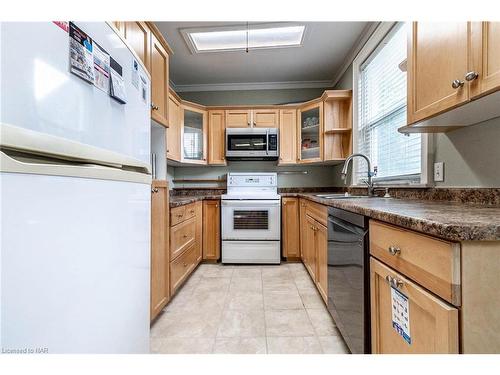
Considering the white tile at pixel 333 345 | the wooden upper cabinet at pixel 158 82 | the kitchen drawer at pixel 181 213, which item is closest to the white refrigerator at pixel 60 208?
the wooden upper cabinet at pixel 158 82

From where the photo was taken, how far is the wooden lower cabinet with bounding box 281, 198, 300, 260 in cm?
303

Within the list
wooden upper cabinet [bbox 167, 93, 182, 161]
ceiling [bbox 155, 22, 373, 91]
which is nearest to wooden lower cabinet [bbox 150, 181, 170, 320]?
wooden upper cabinet [bbox 167, 93, 182, 161]

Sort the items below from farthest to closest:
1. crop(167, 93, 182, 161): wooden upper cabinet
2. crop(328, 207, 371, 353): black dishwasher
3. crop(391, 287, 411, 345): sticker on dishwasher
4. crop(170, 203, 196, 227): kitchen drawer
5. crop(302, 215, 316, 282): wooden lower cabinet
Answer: crop(167, 93, 182, 161): wooden upper cabinet → crop(302, 215, 316, 282): wooden lower cabinet → crop(170, 203, 196, 227): kitchen drawer → crop(328, 207, 371, 353): black dishwasher → crop(391, 287, 411, 345): sticker on dishwasher

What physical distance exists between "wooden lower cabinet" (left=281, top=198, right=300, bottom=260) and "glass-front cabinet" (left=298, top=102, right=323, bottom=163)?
25.8 inches

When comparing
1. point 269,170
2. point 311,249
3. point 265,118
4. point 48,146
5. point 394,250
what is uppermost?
point 265,118

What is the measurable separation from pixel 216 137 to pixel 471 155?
271cm

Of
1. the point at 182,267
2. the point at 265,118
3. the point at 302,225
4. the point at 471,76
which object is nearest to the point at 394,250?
the point at 471,76

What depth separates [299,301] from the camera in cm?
195

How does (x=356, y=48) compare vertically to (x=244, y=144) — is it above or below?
above

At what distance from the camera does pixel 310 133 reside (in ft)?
10.6

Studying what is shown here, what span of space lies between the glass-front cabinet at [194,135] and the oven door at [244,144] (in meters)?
0.36

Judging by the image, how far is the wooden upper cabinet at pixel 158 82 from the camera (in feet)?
5.51

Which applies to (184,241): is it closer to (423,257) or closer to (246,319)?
(246,319)

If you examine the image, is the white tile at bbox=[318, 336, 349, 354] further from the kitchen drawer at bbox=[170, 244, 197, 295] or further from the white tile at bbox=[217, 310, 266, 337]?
the kitchen drawer at bbox=[170, 244, 197, 295]
